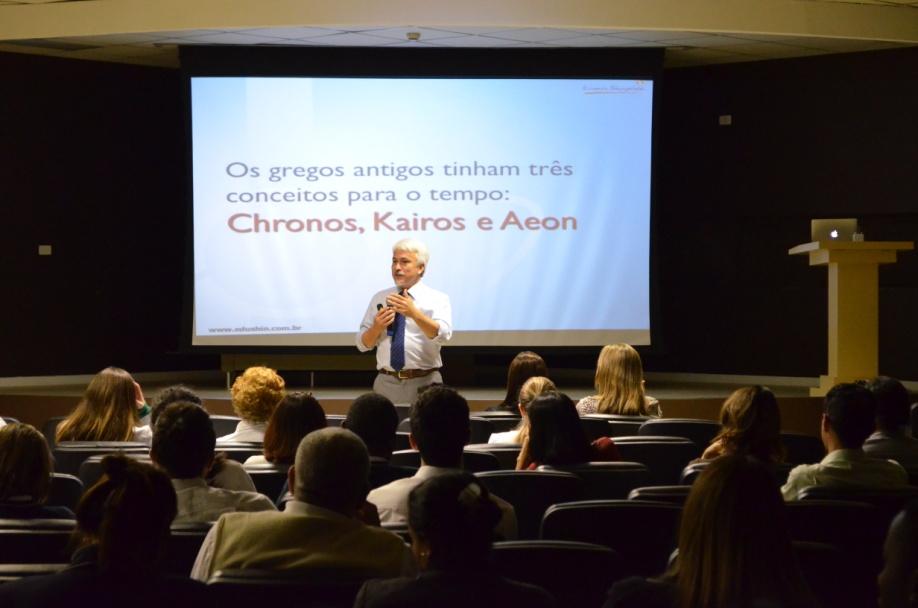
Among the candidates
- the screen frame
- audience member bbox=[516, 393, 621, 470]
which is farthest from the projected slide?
audience member bbox=[516, 393, 621, 470]

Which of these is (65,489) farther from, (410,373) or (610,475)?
(410,373)

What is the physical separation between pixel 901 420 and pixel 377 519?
236 cm

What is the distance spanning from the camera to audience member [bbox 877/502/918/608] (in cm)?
255

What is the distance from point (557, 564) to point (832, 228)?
28.7 ft

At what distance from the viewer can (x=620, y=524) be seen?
10.4ft

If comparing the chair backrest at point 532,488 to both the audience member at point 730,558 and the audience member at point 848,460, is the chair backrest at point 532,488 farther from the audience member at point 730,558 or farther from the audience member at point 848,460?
the audience member at point 730,558

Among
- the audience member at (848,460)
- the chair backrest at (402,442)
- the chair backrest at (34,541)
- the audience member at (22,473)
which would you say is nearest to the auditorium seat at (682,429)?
the chair backrest at (402,442)

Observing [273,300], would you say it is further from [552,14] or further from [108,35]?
[552,14]

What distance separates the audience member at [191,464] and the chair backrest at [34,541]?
1.07 ft

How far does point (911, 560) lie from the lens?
2564 millimetres

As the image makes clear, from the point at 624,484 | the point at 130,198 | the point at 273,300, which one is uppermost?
the point at 130,198

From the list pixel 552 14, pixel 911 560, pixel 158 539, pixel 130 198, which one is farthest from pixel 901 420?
pixel 130 198

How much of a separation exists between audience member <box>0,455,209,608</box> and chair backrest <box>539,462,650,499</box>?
6.58 ft

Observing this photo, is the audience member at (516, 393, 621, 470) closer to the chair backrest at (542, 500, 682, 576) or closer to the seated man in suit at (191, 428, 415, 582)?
the chair backrest at (542, 500, 682, 576)
